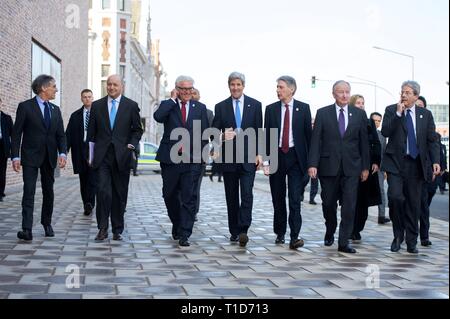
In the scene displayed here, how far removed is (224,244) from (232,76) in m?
1.97

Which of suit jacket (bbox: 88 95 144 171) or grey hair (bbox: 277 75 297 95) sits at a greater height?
grey hair (bbox: 277 75 297 95)

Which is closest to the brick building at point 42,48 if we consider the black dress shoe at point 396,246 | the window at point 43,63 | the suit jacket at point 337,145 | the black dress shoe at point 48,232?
the window at point 43,63

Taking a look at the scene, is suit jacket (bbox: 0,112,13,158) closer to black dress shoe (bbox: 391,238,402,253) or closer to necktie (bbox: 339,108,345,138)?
necktie (bbox: 339,108,345,138)

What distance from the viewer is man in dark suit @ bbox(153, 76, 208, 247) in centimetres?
894

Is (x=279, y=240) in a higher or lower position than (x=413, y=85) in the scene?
lower

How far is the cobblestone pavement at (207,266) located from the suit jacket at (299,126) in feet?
3.52

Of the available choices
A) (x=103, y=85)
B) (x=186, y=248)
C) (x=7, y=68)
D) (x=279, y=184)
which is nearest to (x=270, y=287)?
(x=186, y=248)

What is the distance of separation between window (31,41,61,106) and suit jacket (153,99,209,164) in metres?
12.0

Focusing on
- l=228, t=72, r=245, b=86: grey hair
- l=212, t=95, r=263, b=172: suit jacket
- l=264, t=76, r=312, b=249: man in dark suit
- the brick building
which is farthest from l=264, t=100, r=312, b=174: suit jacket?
the brick building

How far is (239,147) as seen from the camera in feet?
29.7

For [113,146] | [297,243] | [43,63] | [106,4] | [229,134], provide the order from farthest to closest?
[106,4], [43,63], [113,146], [229,134], [297,243]

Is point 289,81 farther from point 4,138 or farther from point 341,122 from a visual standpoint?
point 4,138

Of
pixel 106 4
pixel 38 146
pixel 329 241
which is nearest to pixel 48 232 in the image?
pixel 38 146

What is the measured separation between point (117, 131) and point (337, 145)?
2.55 meters
